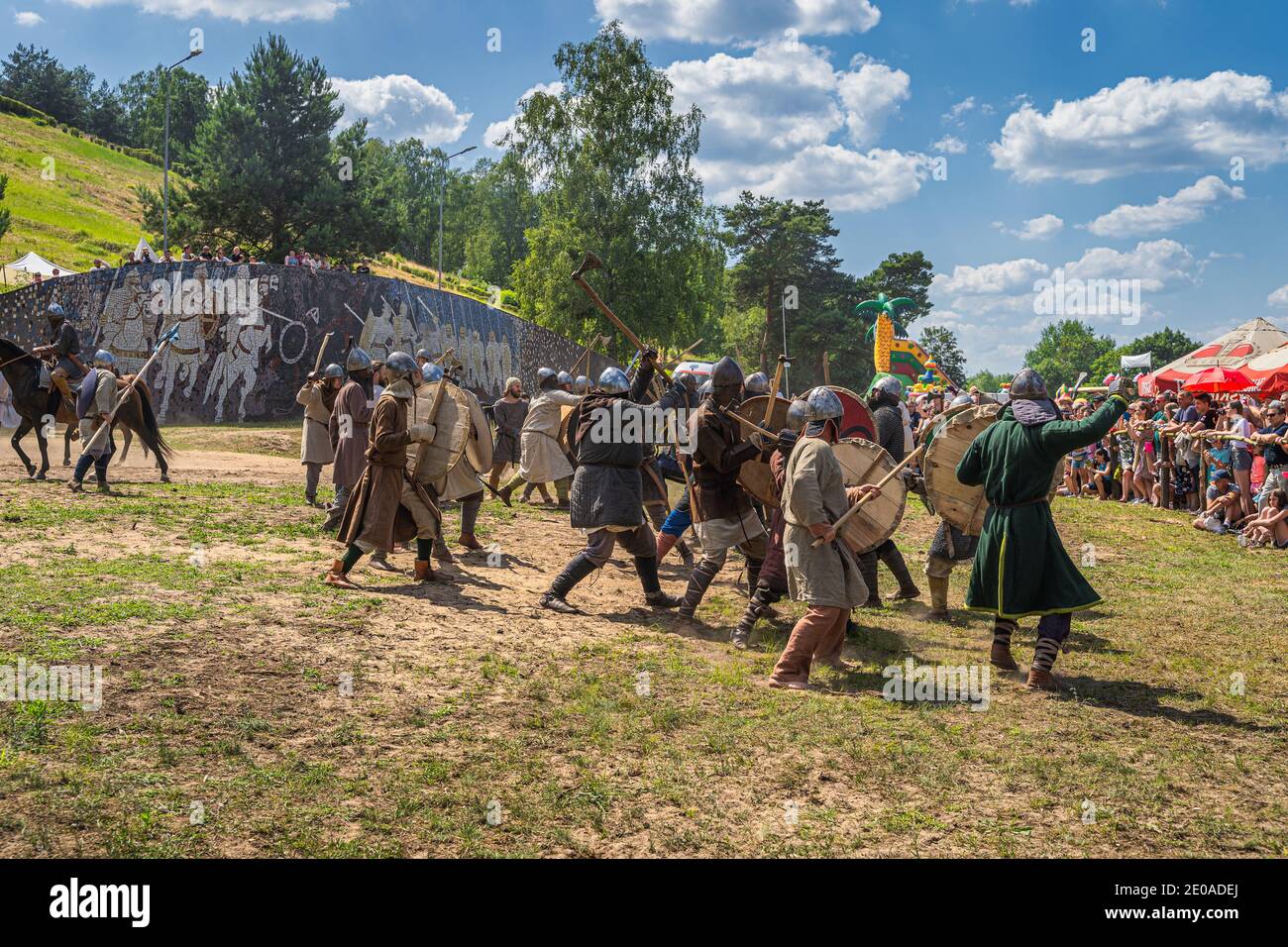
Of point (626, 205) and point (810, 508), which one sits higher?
point (626, 205)

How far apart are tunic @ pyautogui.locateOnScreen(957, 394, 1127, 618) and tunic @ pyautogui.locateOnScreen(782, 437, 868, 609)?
759 millimetres

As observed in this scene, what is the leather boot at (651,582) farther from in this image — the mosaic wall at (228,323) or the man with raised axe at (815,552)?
the mosaic wall at (228,323)

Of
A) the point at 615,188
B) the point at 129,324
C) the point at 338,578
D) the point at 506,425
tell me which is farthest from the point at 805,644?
the point at 615,188

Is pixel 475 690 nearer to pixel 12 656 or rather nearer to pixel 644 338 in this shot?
pixel 12 656

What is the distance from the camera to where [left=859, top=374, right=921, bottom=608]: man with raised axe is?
841cm

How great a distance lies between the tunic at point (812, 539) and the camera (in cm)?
611

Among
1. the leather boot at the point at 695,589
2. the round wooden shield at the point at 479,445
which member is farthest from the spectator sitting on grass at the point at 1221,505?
the round wooden shield at the point at 479,445

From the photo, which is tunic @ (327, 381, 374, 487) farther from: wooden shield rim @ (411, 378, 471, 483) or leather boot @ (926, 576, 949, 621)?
leather boot @ (926, 576, 949, 621)

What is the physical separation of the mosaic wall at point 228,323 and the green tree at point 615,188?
30.9 ft

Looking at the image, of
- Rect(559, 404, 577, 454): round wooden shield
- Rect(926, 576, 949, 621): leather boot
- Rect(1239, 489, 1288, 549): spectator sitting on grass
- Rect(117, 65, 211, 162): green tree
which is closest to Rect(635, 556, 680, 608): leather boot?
Rect(926, 576, 949, 621): leather boot

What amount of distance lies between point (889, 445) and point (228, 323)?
19385 mm
